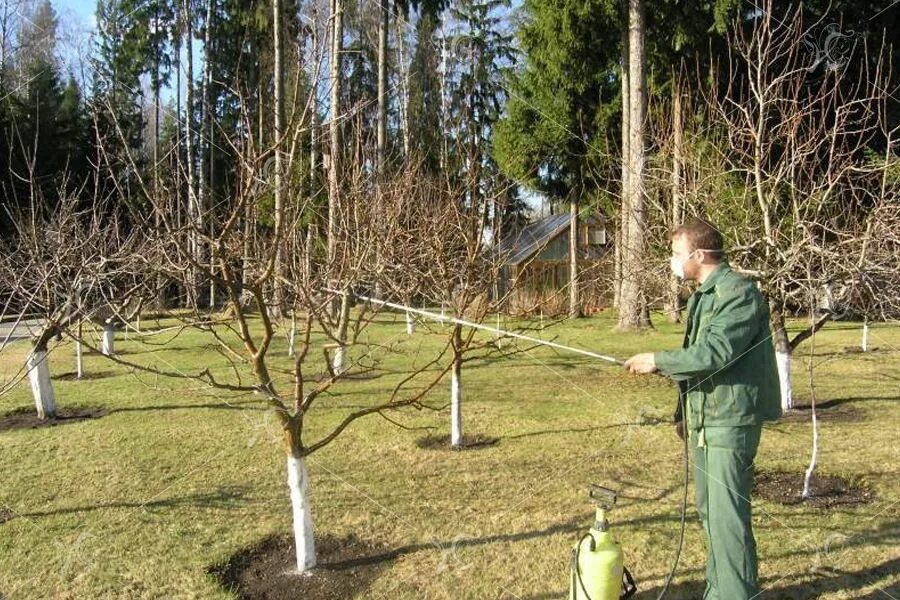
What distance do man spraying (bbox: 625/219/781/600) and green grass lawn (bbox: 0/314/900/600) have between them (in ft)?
1.98

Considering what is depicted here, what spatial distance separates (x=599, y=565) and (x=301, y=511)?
157cm

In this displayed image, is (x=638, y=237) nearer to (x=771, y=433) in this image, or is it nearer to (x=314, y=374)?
(x=771, y=433)

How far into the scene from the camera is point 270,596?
344 centimetres

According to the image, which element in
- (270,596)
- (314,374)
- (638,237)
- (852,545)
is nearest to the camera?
(270,596)

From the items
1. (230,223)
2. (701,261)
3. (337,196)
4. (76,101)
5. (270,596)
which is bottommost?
(270,596)

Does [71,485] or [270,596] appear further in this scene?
[71,485]

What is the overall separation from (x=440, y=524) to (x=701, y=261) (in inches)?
92.3

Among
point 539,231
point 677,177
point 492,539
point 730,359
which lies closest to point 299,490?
point 492,539

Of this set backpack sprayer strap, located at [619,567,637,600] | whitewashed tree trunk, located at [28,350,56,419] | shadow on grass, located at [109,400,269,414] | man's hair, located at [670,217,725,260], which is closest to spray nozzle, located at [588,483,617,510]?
backpack sprayer strap, located at [619,567,637,600]

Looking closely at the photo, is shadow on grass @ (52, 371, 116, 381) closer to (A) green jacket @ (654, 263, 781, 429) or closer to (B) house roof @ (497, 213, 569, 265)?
(A) green jacket @ (654, 263, 781, 429)

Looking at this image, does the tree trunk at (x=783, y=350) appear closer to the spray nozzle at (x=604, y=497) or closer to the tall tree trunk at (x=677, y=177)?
the tall tree trunk at (x=677, y=177)

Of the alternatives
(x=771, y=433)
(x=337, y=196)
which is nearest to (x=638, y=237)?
(x=771, y=433)

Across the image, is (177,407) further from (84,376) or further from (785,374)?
(785,374)

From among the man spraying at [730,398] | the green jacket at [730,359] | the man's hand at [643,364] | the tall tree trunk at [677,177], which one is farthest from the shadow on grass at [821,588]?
the tall tree trunk at [677,177]
